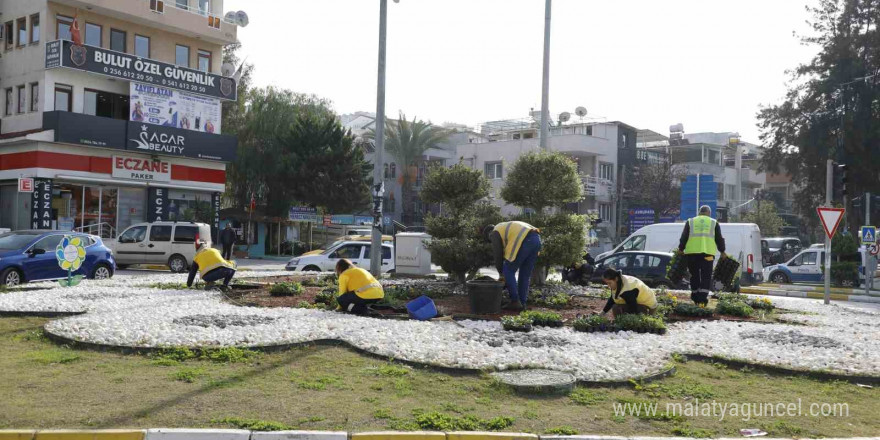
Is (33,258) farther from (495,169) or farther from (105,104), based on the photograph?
(495,169)

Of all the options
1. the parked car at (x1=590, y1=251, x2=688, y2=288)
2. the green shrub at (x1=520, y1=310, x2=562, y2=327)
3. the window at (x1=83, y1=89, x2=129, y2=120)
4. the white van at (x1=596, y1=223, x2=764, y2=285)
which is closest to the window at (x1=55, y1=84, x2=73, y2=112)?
the window at (x1=83, y1=89, x2=129, y2=120)

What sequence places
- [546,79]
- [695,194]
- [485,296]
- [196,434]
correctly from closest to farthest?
1. [196,434]
2. [485,296]
3. [546,79]
4. [695,194]

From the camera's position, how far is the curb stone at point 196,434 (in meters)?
5.18

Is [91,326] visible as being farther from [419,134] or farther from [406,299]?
[419,134]

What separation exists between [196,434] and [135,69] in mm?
34075

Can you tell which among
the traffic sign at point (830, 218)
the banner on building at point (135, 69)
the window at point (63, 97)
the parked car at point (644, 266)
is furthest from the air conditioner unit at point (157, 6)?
the traffic sign at point (830, 218)

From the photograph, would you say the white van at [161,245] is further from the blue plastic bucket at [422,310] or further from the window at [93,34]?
the blue plastic bucket at [422,310]

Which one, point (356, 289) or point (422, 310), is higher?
point (356, 289)

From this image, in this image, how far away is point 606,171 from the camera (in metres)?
57.6

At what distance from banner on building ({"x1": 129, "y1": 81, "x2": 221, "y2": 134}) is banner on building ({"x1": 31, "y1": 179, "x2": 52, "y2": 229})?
5.05 m

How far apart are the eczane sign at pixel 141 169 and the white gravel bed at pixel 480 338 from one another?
2458 centimetres

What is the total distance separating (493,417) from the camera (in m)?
5.85

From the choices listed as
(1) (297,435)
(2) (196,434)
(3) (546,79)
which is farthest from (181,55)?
(1) (297,435)

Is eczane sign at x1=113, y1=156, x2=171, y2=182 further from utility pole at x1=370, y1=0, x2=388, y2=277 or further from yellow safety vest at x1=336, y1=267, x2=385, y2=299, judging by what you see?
yellow safety vest at x1=336, y1=267, x2=385, y2=299
